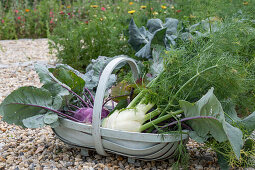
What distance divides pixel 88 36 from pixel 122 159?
2.08 m

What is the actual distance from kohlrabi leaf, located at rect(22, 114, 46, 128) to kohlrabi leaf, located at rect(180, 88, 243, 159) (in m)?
0.84

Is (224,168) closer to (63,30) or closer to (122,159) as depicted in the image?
(122,159)

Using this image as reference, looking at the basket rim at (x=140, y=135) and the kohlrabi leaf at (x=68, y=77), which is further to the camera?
the kohlrabi leaf at (x=68, y=77)

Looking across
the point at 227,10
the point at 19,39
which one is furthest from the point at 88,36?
the point at 19,39

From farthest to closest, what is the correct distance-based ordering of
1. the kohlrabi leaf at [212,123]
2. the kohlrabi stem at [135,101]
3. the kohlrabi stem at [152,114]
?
the kohlrabi stem at [135,101] < the kohlrabi stem at [152,114] < the kohlrabi leaf at [212,123]

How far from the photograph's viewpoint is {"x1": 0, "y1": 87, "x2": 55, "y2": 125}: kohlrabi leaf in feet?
5.83

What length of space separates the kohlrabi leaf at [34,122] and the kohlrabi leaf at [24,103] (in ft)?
0.26

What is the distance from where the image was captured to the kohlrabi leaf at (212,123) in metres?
1.45

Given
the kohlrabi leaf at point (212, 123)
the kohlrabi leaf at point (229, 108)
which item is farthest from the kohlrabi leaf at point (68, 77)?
the kohlrabi leaf at point (229, 108)

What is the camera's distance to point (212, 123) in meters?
1.56

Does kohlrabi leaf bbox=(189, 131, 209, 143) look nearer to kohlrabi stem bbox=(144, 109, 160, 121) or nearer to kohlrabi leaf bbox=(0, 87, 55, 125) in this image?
kohlrabi stem bbox=(144, 109, 160, 121)

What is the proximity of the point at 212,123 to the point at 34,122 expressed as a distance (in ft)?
3.38

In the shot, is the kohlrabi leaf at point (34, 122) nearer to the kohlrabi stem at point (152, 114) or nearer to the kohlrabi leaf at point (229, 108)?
the kohlrabi stem at point (152, 114)

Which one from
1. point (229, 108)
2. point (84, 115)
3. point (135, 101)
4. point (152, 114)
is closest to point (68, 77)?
point (84, 115)
